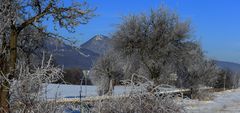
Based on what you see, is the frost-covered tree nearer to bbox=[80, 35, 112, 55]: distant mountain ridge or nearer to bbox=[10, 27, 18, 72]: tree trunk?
bbox=[80, 35, 112, 55]: distant mountain ridge

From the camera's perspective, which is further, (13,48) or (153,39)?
(153,39)

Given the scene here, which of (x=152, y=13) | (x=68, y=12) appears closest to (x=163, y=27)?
(x=152, y=13)

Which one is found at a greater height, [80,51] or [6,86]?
[80,51]

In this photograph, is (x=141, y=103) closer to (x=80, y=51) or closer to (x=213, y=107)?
(x=80, y=51)

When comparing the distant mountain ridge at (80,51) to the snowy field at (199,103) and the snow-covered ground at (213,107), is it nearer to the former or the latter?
the snowy field at (199,103)

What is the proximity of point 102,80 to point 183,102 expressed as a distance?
4292 cm

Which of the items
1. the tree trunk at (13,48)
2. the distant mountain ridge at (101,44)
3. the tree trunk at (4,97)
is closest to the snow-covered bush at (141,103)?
the tree trunk at (4,97)

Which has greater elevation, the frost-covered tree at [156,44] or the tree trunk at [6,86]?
the frost-covered tree at [156,44]

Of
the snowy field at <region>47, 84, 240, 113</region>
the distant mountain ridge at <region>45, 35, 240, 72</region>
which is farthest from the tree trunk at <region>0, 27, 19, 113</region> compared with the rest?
the distant mountain ridge at <region>45, 35, 240, 72</region>

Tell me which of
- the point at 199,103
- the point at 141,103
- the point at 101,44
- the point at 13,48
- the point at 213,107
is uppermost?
the point at 101,44

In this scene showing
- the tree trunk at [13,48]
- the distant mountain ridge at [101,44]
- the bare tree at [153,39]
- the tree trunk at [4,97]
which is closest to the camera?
the tree trunk at [4,97]

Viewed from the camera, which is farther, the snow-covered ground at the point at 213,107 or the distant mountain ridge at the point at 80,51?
the snow-covered ground at the point at 213,107

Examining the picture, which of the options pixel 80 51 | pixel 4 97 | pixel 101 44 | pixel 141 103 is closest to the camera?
pixel 4 97

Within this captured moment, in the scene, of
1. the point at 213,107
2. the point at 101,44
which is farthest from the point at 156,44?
the point at 101,44
